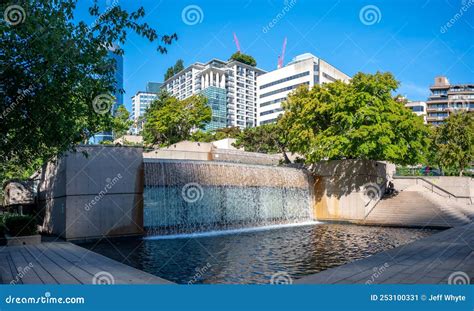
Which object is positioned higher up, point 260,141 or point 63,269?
point 260,141

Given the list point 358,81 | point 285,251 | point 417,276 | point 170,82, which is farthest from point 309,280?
point 170,82

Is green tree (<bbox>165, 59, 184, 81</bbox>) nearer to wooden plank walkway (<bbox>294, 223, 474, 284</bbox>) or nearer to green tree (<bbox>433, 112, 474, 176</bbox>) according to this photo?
green tree (<bbox>433, 112, 474, 176</bbox>)

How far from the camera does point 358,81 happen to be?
2709cm

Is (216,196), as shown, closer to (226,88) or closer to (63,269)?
(63,269)

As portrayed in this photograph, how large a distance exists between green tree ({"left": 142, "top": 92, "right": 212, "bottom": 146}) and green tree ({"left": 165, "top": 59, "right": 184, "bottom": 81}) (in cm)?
11762

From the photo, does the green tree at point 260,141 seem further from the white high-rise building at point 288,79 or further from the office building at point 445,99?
the office building at point 445,99

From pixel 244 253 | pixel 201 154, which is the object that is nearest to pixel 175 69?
pixel 201 154

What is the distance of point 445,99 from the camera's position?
104 meters

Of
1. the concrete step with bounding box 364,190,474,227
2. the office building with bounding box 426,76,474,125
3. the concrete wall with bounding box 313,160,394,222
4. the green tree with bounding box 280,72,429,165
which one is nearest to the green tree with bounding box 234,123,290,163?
the green tree with bounding box 280,72,429,165

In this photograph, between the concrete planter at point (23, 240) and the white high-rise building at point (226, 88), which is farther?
the white high-rise building at point (226, 88)

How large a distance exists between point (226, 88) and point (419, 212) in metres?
122

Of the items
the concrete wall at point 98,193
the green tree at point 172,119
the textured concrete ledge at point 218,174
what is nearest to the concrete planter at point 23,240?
the concrete wall at point 98,193

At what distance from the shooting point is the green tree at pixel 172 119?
2096 inches

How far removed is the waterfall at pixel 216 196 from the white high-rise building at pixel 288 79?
74.9 metres
